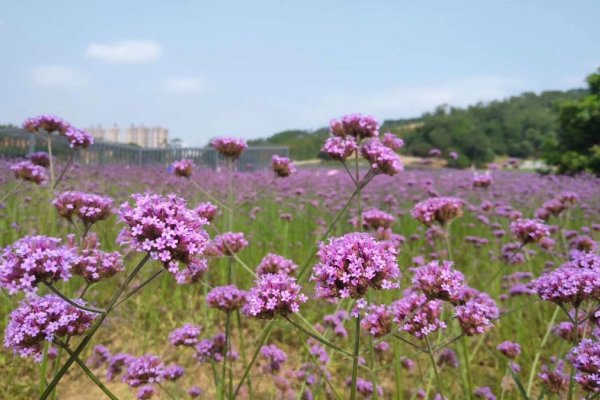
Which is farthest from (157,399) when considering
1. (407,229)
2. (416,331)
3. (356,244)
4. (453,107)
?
(453,107)

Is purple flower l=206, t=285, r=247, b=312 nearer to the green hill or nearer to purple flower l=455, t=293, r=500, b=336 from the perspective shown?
purple flower l=455, t=293, r=500, b=336

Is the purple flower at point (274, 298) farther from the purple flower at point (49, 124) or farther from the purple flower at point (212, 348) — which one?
the purple flower at point (49, 124)

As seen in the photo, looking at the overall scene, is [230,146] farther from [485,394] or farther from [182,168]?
[485,394]

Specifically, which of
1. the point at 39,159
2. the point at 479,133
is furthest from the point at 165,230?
the point at 479,133

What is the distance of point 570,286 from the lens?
2000 mm

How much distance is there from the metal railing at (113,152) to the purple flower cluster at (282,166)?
0.85 metres

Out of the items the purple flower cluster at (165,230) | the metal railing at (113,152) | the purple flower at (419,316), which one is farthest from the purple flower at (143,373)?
the metal railing at (113,152)

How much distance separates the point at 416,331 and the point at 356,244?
25.3 inches

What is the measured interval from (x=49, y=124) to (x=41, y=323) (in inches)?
98.9

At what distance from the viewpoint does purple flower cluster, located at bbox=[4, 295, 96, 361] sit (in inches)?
63.4

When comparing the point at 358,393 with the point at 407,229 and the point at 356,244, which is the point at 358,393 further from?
the point at 407,229

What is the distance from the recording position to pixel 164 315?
16.5 ft

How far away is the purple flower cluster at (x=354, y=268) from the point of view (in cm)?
161

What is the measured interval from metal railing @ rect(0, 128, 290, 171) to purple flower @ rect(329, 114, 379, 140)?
1.49m
